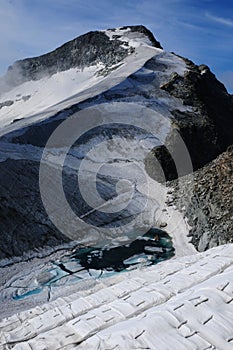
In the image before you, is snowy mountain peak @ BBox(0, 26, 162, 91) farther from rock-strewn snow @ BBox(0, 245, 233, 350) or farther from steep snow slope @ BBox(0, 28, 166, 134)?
rock-strewn snow @ BBox(0, 245, 233, 350)

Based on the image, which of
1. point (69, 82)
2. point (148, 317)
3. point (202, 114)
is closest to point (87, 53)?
point (69, 82)

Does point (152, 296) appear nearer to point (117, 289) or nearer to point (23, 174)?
point (117, 289)

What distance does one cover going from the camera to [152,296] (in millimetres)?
9117

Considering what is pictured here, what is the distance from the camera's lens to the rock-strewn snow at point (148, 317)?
6.93 meters

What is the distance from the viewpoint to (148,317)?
7.63 m

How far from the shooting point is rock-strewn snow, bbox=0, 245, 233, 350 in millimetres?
6930

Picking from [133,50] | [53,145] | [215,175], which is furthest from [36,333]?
[133,50]

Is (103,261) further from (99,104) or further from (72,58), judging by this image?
(72,58)

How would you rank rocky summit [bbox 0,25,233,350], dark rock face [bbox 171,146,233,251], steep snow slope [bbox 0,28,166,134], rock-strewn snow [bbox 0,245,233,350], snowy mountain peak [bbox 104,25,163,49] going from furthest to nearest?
snowy mountain peak [bbox 104,25,163,49], steep snow slope [bbox 0,28,166,134], dark rock face [bbox 171,146,233,251], rocky summit [bbox 0,25,233,350], rock-strewn snow [bbox 0,245,233,350]

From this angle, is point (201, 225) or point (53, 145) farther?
point (53, 145)

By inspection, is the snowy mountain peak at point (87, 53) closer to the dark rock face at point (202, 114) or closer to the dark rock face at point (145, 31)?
the dark rock face at point (145, 31)

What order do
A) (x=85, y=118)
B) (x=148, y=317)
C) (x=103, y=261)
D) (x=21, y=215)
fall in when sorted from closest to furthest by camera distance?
(x=148, y=317)
(x=103, y=261)
(x=21, y=215)
(x=85, y=118)

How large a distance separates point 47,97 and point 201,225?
44171mm

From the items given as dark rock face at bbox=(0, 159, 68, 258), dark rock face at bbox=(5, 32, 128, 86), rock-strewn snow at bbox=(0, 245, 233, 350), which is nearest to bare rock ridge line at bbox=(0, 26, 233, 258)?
dark rock face at bbox=(0, 159, 68, 258)
